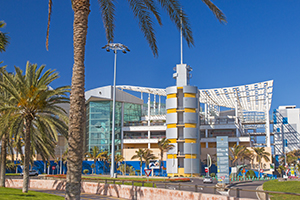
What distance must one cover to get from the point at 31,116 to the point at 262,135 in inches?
3385

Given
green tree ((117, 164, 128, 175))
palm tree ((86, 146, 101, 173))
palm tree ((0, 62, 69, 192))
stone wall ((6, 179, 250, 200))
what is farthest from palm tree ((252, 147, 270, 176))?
palm tree ((0, 62, 69, 192))

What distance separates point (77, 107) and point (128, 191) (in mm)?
12812

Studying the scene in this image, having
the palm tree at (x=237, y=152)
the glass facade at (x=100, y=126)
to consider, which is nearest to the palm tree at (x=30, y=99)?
the palm tree at (x=237, y=152)

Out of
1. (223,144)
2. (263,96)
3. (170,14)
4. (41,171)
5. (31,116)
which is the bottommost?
(41,171)

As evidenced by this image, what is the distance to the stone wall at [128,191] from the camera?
16703mm

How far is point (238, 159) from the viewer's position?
269 feet

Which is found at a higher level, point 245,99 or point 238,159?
point 245,99

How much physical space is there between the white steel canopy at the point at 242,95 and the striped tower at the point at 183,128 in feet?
45.9

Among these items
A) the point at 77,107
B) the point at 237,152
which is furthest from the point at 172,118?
the point at 77,107

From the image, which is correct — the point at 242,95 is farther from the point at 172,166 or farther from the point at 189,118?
the point at 172,166

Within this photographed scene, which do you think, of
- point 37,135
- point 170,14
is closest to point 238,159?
point 37,135

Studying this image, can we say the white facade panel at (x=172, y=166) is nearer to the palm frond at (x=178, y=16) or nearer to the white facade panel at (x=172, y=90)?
the white facade panel at (x=172, y=90)

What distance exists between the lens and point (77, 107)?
11031 mm

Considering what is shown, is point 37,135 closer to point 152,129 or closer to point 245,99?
point 152,129
